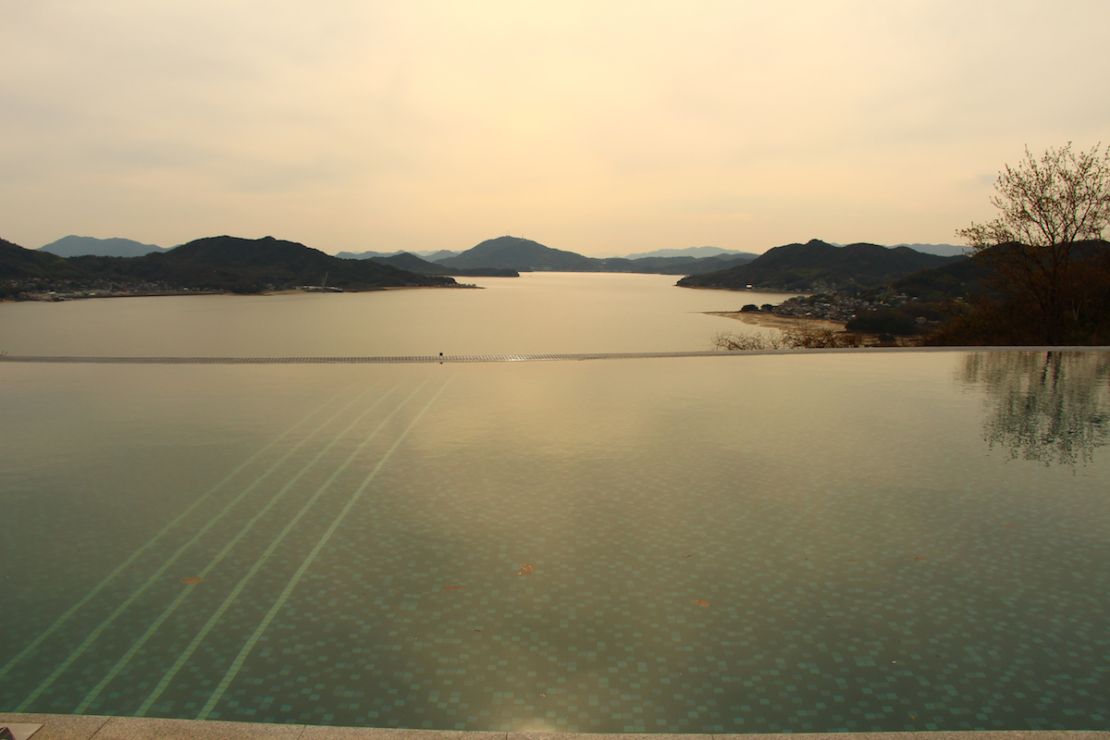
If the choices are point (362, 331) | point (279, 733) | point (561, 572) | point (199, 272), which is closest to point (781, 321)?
point (362, 331)

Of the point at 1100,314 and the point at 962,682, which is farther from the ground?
the point at 1100,314

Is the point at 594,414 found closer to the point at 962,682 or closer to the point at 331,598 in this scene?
the point at 331,598

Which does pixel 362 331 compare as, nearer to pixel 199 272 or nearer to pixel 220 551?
pixel 220 551

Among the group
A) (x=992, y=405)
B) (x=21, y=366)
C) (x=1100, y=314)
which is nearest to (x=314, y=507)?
(x=992, y=405)

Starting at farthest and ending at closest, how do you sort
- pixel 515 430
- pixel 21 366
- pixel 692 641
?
pixel 21 366
pixel 515 430
pixel 692 641

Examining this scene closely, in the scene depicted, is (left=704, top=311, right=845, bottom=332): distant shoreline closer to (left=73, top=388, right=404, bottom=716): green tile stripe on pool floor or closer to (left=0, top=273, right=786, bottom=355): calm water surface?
(left=0, top=273, right=786, bottom=355): calm water surface

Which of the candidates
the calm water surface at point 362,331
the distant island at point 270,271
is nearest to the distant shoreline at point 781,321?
the calm water surface at point 362,331
